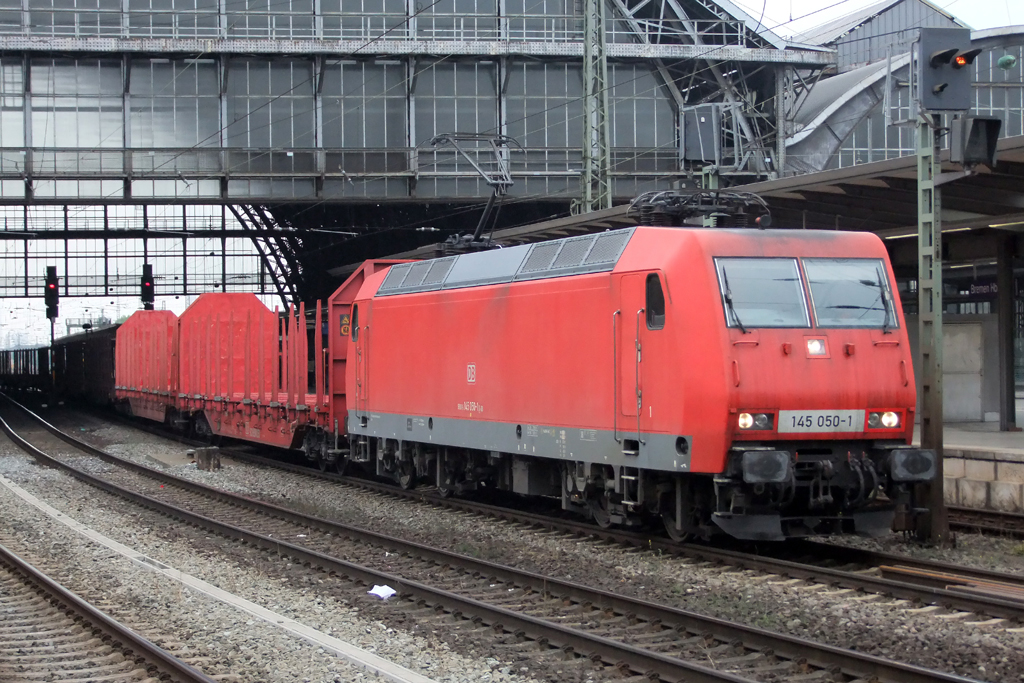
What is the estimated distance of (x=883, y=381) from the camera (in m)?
10.6

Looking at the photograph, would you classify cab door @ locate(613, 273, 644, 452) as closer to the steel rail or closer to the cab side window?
the cab side window

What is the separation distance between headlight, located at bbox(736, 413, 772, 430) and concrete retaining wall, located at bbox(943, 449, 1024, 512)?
5.68m

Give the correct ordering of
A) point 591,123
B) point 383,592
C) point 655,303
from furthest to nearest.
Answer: point 591,123
point 655,303
point 383,592

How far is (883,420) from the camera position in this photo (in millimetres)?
10633

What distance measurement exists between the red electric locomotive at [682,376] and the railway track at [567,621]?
1.76 meters

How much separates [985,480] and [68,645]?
1123 cm

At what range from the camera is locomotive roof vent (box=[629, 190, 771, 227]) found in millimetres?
12102

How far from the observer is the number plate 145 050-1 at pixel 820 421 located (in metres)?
10.3

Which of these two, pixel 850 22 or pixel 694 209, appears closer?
pixel 694 209

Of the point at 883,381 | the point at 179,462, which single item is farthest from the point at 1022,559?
the point at 179,462

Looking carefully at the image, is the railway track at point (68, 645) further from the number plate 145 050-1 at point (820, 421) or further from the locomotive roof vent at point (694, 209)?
the locomotive roof vent at point (694, 209)

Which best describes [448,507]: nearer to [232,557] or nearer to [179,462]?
[232,557]

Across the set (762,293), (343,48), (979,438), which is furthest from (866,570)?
(343,48)

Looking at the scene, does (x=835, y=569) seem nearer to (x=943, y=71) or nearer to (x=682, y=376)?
(x=682, y=376)
